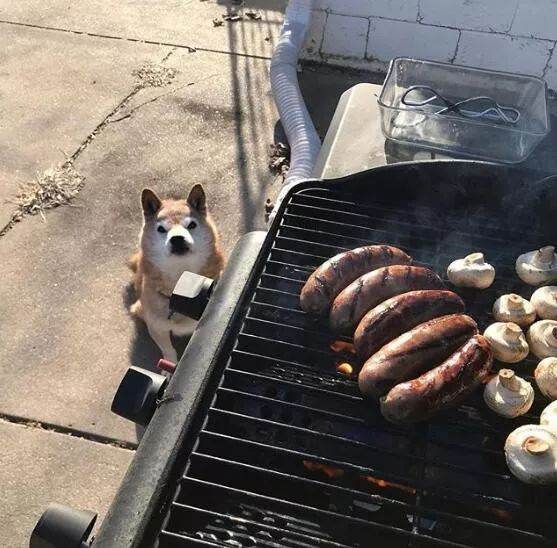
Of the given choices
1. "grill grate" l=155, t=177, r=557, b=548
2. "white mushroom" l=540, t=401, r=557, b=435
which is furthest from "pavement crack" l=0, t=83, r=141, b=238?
"white mushroom" l=540, t=401, r=557, b=435

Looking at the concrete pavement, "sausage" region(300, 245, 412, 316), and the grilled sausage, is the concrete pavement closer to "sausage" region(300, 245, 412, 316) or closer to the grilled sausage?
"sausage" region(300, 245, 412, 316)

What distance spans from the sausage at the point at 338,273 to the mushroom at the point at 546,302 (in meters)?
0.46

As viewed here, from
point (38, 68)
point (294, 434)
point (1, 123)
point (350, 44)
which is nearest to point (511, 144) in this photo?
point (294, 434)

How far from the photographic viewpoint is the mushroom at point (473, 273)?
2213 millimetres

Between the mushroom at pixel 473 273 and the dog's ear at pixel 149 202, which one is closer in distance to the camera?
the mushroom at pixel 473 273

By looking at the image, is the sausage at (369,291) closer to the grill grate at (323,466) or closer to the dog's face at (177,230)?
the grill grate at (323,466)

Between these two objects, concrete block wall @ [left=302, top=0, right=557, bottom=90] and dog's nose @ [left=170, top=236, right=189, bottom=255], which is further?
concrete block wall @ [left=302, top=0, right=557, bottom=90]

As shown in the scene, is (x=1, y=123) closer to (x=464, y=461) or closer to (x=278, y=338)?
(x=278, y=338)

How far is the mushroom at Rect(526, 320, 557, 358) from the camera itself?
78.5 inches

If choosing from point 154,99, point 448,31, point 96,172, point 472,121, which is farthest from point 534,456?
point 154,99

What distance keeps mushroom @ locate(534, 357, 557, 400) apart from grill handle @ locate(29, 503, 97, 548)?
140 cm

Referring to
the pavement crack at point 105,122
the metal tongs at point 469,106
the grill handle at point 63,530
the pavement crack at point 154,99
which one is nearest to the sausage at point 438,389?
the grill handle at point 63,530

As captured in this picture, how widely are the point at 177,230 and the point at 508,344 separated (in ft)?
7.55

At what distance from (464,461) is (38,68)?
6382mm
